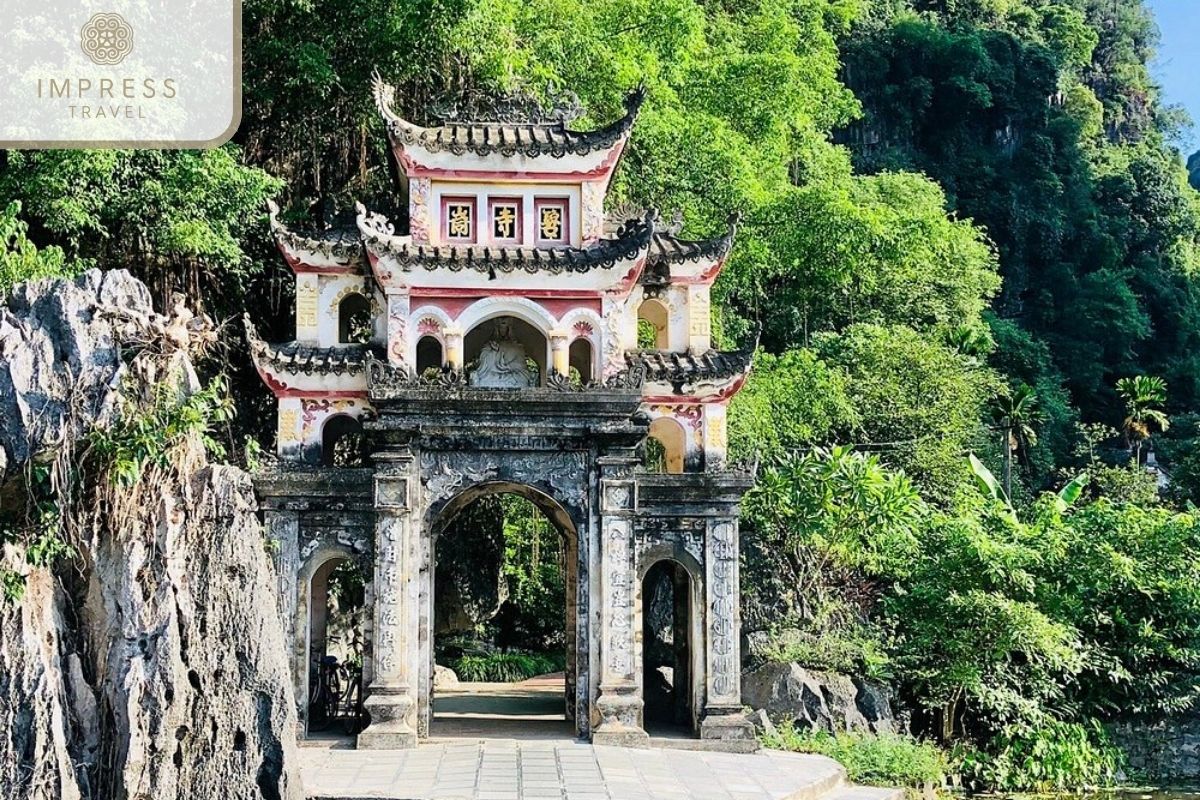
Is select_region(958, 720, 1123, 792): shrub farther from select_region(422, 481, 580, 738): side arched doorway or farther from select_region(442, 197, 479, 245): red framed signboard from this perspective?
select_region(442, 197, 479, 245): red framed signboard

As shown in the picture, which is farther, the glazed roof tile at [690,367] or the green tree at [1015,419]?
the green tree at [1015,419]

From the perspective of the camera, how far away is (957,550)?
18.9m

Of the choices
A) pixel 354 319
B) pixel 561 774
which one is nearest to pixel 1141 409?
pixel 354 319

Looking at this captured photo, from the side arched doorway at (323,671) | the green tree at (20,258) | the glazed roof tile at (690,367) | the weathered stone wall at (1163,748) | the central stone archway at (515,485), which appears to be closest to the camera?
the green tree at (20,258)

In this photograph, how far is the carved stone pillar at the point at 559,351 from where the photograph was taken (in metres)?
15.6

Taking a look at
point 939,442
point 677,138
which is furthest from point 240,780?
point 939,442

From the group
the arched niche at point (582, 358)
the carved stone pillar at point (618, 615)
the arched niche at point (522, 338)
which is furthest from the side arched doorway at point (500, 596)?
the carved stone pillar at point (618, 615)

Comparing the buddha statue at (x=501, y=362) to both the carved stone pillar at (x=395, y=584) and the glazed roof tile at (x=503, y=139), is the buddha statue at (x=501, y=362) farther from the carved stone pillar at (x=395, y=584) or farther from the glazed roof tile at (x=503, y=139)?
the glazed roof tile at (x=503, y=139)

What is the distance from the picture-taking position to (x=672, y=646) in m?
17.8

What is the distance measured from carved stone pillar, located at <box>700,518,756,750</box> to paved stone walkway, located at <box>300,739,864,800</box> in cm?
42

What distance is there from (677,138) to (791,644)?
9.79 metres

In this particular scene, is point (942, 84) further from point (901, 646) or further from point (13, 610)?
point (13, 610)

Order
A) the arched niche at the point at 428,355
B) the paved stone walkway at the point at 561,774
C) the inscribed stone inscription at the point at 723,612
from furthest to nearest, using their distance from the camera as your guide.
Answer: the arched niche at the point at 428,355 < the inscribed stone inscription at the point at 723,612 < the paved stone walkway at the point at 561,774

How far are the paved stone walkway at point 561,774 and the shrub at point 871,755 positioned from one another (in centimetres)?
70
